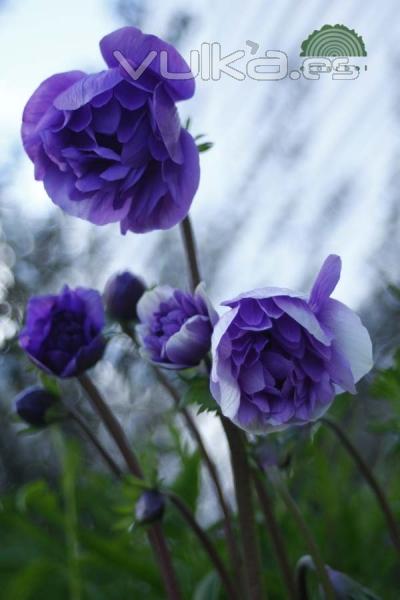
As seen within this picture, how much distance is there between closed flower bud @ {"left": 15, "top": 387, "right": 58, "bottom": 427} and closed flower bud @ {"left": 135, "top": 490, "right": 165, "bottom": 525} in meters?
0.09

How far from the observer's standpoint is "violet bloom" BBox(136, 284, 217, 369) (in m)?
0.34

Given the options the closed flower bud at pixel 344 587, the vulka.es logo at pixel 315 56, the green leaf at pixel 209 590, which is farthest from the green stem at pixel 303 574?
the vulka.es logo at pixel 315 56

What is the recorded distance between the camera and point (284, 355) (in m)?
0.32

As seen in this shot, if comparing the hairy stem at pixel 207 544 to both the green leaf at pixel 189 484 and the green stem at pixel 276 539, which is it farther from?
the green leaf at pixel 189 484

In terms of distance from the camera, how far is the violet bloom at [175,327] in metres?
0.34

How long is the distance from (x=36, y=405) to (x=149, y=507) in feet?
0.32

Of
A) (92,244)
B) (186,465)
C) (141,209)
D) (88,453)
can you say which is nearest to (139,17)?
(92,244)

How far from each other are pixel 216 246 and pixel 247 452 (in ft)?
3.52

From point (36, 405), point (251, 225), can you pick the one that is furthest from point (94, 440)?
point (251, 225)

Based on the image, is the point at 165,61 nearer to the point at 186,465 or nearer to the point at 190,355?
the point at 190,355

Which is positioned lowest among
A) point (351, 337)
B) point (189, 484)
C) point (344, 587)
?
point (189, 484)

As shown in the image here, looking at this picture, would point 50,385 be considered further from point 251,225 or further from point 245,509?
point 251,225

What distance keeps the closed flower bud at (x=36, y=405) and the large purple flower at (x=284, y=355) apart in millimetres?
185

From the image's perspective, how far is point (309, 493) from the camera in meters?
0.83
